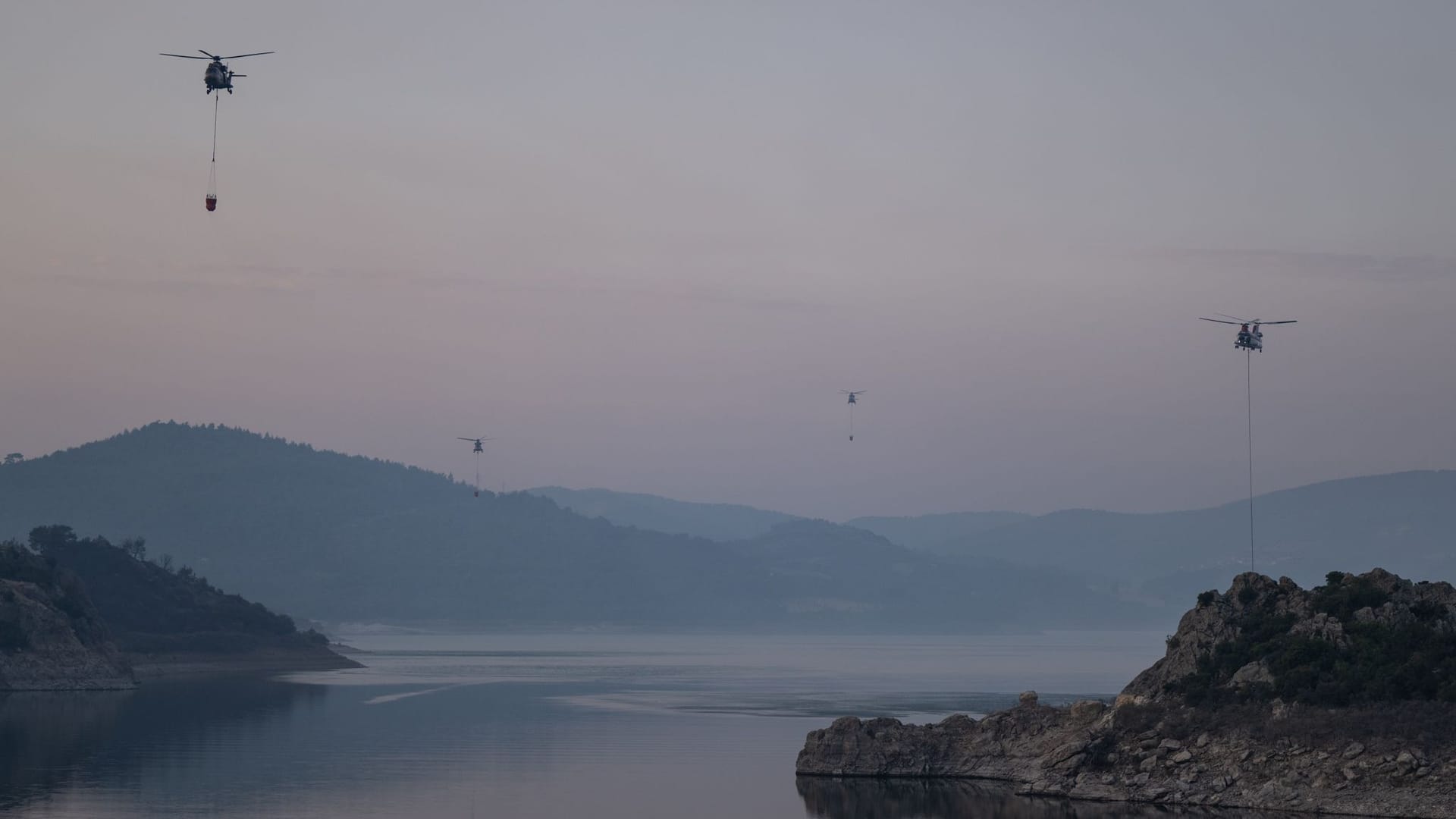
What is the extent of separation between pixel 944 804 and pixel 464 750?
29336mm

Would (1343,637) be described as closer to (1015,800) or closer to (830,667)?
(1015,800)

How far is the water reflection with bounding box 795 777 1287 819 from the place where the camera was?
193ft

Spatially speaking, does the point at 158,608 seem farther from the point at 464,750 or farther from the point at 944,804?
the point at 944,804

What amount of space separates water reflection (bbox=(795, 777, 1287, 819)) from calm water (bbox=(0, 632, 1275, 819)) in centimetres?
19

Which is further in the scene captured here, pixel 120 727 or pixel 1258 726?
pixel 120 727

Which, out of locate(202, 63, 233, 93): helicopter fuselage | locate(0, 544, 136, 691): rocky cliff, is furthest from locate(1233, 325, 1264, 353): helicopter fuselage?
locate(0, 544, 136, 691): rocky cliff

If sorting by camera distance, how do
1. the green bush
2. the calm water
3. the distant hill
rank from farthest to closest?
the distant hill < the green bush < the calm water

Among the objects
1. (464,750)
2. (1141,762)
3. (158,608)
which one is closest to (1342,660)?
(1141,762)

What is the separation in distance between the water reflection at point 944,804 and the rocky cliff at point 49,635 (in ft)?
257

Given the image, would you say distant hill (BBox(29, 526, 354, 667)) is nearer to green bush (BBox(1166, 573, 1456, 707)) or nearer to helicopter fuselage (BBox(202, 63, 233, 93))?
helicopter fuselage (BBox(202, 63, 233, 93))

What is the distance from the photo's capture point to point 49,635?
415 ft

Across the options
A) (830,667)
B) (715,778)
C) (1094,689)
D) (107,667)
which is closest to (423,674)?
(107,667)

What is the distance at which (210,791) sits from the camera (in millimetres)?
63500

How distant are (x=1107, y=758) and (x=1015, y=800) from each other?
4444mm
